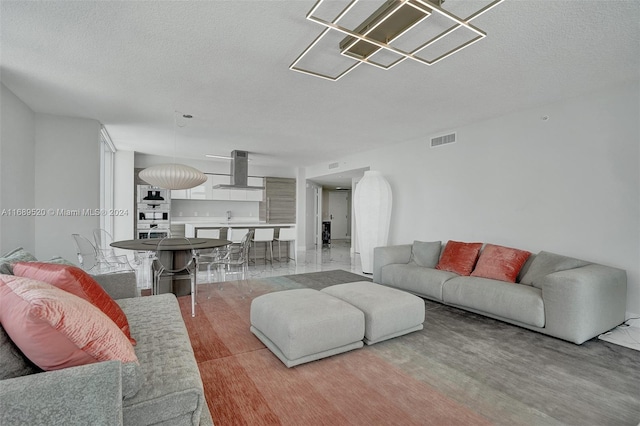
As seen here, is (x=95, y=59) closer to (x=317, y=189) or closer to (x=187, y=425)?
(x=187, y=425)

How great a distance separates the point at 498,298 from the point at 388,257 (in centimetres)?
176

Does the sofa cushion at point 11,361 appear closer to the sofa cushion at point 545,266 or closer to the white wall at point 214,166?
the sofa cushion at point 545,266

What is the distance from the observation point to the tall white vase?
19.3 ft

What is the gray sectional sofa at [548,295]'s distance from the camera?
2.75 m

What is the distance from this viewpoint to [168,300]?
246cm

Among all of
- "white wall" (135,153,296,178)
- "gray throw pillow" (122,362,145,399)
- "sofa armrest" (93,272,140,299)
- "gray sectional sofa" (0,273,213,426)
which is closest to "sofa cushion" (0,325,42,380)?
"gray sectional sofa" (0,273,213,426)

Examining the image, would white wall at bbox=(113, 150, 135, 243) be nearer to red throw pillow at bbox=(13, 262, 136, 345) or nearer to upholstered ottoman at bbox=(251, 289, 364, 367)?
upholstered ottoman at bbox=(251, 289, 364, 367)

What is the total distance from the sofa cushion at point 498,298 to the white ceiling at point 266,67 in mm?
2193

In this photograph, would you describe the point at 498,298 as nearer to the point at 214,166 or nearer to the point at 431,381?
the point at 431,381

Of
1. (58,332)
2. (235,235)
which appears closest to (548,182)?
(58,332)

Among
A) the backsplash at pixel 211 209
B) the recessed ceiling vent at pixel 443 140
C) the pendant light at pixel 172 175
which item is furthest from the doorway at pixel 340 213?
the pendant light at pixel 172 175

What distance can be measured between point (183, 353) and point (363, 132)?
4658mm

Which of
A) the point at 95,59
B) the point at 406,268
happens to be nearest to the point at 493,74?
the point at 406,268

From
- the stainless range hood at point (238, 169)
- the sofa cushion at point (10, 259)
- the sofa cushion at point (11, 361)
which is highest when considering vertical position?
the stainless range hood at point (238, 169)
